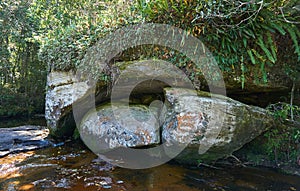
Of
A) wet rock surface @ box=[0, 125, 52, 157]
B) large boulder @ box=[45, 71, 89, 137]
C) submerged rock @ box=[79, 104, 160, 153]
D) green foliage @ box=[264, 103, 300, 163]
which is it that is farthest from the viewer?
wet rock surface @ box=[0, 125, 52, 157]

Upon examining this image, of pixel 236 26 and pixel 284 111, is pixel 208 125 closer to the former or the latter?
pixel 284 111

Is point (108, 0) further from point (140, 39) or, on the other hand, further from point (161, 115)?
point (161, 115)

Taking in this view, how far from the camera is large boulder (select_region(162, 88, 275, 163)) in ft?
12.2

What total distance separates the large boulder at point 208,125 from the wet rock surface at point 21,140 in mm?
3230

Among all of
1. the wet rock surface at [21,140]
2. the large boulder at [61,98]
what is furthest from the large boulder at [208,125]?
the wet rock surface at [21,140]

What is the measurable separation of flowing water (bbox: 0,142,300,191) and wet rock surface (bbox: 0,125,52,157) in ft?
2.22

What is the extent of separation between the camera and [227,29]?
13.0ft

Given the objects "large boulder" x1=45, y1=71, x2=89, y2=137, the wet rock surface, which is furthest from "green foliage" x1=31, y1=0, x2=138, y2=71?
the wet rock surface

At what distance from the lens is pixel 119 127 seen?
4500 mm

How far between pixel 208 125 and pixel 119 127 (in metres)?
1.73

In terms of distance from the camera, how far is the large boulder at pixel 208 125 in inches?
146

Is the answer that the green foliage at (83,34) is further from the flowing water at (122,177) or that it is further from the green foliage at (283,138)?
the green foliage at (283,138)

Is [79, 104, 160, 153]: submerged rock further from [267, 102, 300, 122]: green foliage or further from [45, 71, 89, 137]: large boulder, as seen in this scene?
[267, 102, 300, 122]: green foliage

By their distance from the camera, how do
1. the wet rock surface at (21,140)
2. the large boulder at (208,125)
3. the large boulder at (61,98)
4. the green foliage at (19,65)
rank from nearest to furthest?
the large boulder at (208,125) → the large boulder at (61,98) → the wet rock surface at (21,140) → the green foliage at (19,65)
